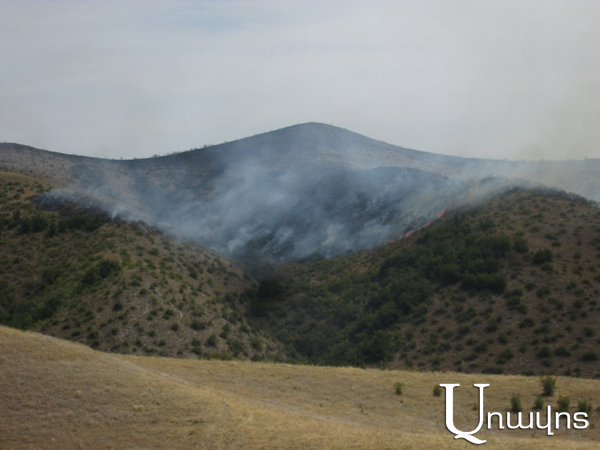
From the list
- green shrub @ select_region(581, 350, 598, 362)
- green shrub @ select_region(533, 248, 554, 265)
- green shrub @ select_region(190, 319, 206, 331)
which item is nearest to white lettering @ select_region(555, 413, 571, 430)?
green shrub @ select_region(581, 350, 598, 362)

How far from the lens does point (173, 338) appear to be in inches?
1303

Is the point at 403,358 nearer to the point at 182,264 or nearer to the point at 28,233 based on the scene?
the point at 182,264

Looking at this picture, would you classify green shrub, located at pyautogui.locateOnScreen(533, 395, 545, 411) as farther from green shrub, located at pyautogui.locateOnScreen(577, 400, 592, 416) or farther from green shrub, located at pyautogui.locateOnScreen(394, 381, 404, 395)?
green shrub, located at pyautogui.locateOnScreen(394, 381, 404, 395)

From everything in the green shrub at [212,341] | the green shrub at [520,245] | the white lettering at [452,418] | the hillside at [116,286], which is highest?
the green shrub at [520,245]

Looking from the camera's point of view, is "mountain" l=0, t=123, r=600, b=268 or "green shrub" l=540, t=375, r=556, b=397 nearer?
"green shrub" l=540, t=375, r=556, b=397

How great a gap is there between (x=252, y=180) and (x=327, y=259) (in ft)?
91.6

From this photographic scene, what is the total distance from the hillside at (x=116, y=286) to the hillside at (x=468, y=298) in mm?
5450

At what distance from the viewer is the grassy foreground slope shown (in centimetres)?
1482

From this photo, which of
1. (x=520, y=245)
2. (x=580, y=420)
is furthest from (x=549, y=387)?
(x=520, y=245)

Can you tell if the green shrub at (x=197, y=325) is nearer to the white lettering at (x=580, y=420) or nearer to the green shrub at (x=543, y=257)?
the white lettering at (x=580, y=420)

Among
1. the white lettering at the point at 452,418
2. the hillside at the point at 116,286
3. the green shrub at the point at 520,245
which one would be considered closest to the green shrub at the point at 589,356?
the white lettering at the point at 452,418

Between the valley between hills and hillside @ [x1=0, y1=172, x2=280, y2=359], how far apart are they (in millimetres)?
164

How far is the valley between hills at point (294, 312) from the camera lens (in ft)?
53.7

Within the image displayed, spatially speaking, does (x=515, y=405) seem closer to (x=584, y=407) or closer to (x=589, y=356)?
(x=584, y=407)
